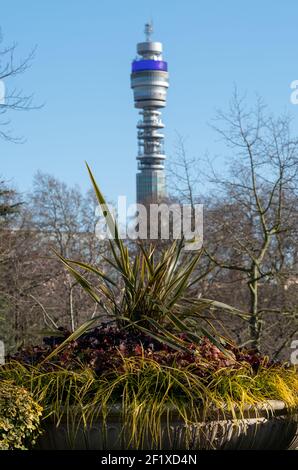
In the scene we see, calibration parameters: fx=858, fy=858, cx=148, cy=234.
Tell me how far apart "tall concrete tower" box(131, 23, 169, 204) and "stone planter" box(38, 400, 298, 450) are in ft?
496

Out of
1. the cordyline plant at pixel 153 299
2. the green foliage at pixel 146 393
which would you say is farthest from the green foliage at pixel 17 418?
the cordyline plant at pixel 153 299

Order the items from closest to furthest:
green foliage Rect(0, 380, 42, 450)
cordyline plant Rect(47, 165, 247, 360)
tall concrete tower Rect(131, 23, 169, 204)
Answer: green foliage Rect(0, 380, 42, 450) < cordyline plant Rect(47, 165, 247, 360) < tall concrete tower Rect(131, 23, 169, 204)

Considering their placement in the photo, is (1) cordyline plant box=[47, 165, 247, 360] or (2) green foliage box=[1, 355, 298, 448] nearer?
(2) green foliage box=[1, 355, 298, 448]

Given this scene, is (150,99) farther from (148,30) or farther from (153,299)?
(153,299)

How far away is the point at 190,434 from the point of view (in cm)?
540

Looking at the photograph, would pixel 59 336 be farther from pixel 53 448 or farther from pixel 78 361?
pixel 53 448

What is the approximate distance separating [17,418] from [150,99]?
507 ft

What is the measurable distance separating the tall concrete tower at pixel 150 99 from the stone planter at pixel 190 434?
15105 cm

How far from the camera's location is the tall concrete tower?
158 meters

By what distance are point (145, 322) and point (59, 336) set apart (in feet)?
2.27

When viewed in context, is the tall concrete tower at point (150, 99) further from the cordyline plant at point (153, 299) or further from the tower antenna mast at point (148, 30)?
the cordyline plant at point (153, 299)

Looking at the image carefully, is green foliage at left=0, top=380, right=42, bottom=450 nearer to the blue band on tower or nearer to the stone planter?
the stone planter

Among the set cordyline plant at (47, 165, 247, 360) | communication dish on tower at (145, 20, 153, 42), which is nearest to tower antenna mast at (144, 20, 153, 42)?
communication dish on tower at (145, 20, 153, 42)

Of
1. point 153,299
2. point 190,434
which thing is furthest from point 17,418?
point 153,299
